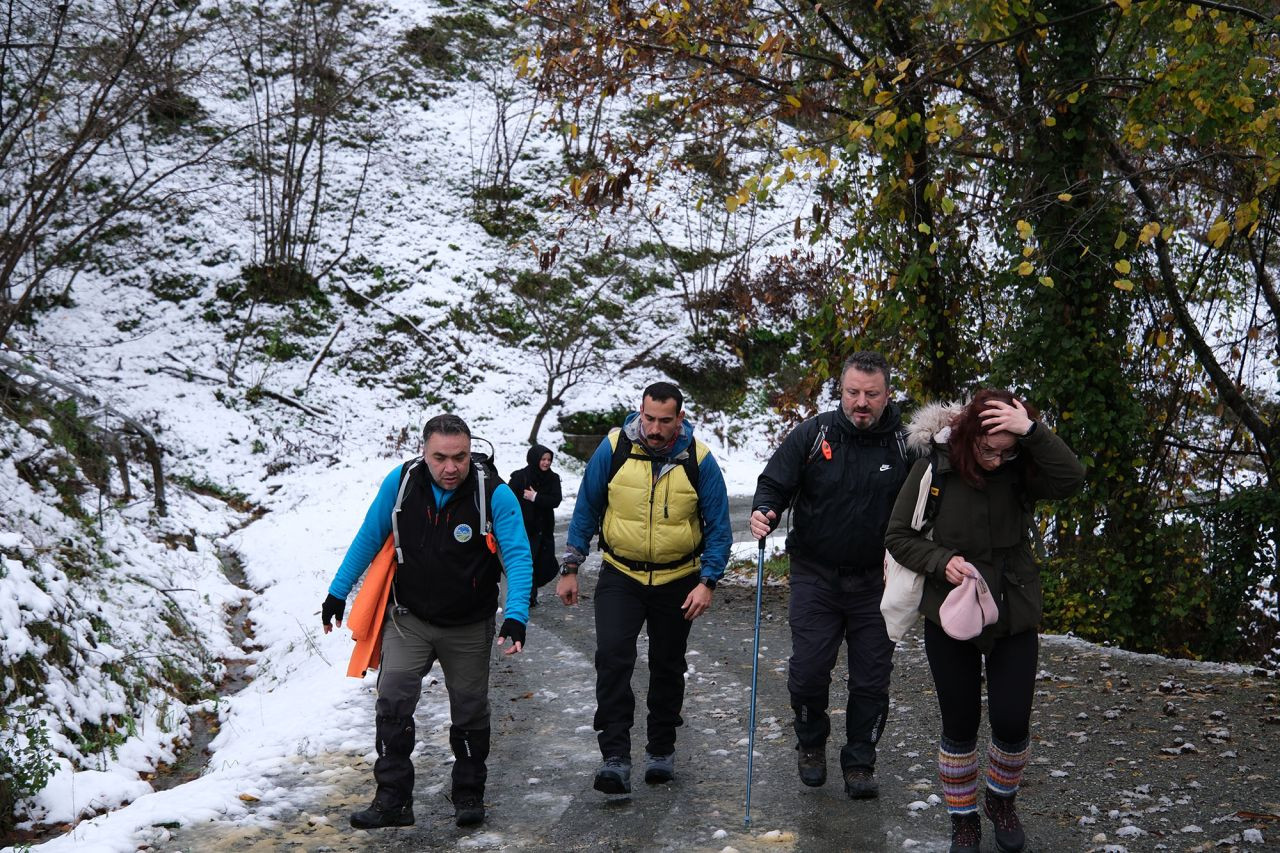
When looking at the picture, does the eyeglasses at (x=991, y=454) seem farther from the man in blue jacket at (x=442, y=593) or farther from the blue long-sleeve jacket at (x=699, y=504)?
the man in blue jacket at (x=442, y=593)

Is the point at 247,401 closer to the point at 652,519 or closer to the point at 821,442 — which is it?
the point at 652,519

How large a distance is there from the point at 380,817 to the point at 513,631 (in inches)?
45.4

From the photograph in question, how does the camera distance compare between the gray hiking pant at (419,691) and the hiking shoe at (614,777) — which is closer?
the gray hiking pant at (419,691)

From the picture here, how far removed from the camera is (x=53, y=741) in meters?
6.80

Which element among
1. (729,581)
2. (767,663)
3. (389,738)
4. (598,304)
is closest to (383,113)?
(598,304)

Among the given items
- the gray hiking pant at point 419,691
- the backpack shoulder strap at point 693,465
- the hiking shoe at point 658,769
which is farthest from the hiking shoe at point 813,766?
the gray hiking pant at point 419,691

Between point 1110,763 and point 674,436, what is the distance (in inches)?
122

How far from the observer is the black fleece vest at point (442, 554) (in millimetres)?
5234

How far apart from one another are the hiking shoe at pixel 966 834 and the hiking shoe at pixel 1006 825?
0.34ft

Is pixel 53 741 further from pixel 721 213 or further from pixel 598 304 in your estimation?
pixel 721 213

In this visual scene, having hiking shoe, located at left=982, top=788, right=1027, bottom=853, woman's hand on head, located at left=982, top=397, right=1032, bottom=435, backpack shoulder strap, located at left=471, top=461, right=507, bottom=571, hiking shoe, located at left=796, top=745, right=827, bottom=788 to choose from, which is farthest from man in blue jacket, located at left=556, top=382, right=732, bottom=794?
hiking shoe, located at left=982, top=788, right=1027, bottom=853

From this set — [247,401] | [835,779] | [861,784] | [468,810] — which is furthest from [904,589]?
[247,401]

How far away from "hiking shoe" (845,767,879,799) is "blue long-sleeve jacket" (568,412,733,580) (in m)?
Result: 1.25

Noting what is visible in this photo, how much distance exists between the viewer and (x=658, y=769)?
5762mm
